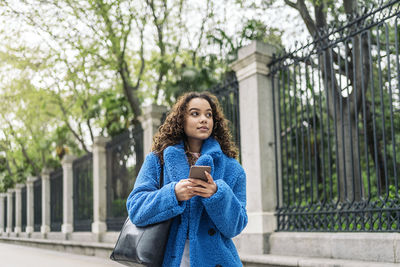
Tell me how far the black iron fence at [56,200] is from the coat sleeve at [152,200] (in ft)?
44.7

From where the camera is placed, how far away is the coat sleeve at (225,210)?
74.1 inches

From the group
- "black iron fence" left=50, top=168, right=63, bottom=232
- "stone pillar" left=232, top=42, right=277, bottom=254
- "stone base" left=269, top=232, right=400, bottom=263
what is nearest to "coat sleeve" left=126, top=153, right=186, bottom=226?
"stone base" left=269, top=232, right=400, bottom=263

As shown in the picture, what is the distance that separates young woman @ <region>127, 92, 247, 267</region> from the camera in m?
1.91

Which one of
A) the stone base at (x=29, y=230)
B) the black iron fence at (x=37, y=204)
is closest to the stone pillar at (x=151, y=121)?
the black iron fence at (x=37, y=204)

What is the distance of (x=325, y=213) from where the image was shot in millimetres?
5102

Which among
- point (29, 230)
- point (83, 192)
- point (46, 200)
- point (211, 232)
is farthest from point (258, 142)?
point (29, 230)

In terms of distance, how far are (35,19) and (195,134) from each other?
34.6ft

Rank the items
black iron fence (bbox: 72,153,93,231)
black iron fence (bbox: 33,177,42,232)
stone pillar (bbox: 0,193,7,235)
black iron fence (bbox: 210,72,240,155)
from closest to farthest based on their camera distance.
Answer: black iron fence (bbox: 210,72,240,155), black iron fence (bbox: 72,153,93,231), black iron fence (bbox: 33,177,42,232), stone pillar (bbox: 0,193,7,235)

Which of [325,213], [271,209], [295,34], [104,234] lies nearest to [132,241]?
[325,213]

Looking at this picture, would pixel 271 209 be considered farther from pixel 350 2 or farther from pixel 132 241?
pixel 350 2

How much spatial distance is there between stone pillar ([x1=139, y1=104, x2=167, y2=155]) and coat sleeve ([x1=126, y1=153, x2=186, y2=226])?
659 centimetres

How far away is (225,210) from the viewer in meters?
1.92

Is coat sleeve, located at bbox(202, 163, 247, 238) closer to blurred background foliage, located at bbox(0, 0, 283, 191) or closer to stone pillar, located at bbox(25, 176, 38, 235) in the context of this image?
blurred background foliage, located at bbox(0, 0, 283, 191)

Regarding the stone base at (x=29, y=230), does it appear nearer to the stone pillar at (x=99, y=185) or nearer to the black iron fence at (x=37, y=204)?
the black iron fence at (x=37, y=204)
